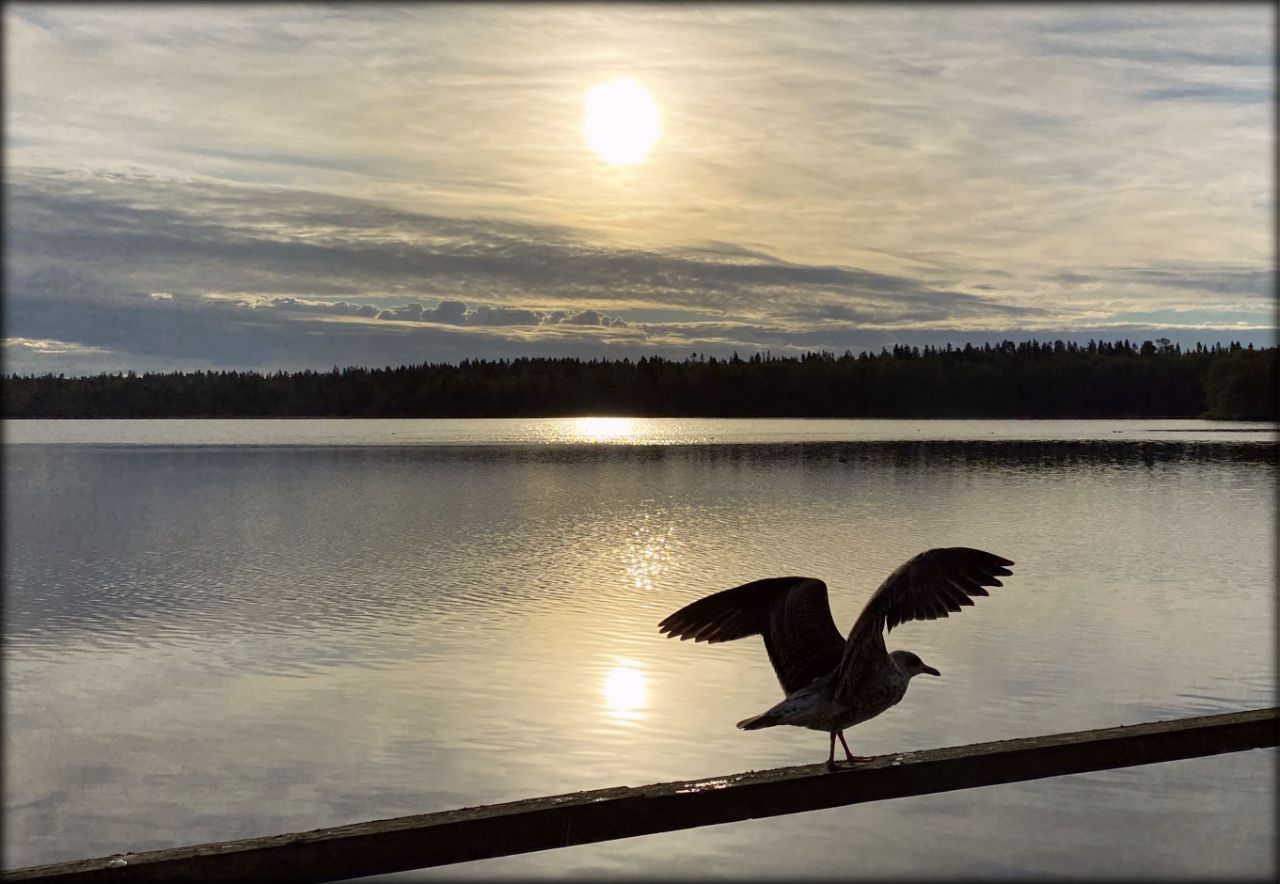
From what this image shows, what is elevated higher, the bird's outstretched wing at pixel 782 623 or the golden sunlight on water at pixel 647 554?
the bird's outstretched wing at pixel 782 623

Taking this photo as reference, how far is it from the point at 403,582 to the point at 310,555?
→ 17.2 feet

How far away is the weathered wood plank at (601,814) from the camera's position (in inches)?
157

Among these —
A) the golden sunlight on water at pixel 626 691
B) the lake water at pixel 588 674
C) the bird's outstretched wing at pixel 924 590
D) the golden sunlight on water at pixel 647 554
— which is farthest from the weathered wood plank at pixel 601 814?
the golden sunlight on water at pixel 647 554

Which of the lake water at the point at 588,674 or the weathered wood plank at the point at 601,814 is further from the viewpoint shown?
the lake water at the point at 588,674

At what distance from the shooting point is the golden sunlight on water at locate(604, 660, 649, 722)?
1131 centimetres

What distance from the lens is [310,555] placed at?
990 inches

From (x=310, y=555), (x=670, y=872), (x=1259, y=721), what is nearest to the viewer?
(x=1259, y=721)

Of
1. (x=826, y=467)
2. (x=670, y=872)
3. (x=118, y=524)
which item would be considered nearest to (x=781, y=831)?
(x=670, y=872)

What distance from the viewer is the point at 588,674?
43.0ft

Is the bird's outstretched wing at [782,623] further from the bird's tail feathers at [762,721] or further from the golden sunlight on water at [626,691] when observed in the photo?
the golden sunlight on water at [626,691]

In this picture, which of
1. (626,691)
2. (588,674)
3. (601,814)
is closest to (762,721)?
(601,814)

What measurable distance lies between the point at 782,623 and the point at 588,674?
26.4 ft

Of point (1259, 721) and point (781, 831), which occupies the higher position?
point (1259, 721)

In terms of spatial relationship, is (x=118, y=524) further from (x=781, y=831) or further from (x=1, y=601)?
(x=781, y=831)
